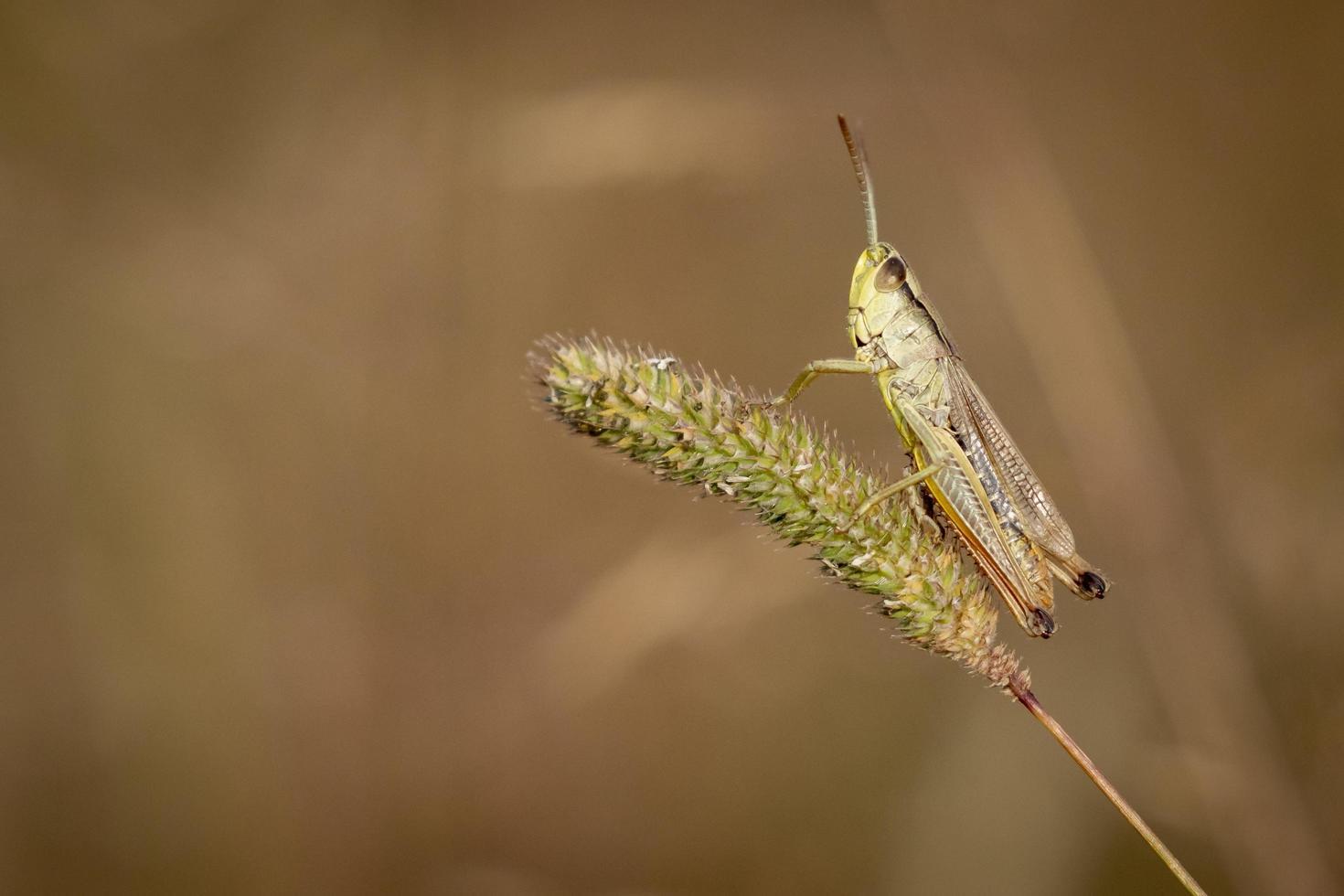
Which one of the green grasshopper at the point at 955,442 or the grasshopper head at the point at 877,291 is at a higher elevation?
the grasshopper head at the point at 877,291

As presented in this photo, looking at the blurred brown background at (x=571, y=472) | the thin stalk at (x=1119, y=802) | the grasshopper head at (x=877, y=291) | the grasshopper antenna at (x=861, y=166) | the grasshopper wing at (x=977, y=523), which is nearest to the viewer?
the thin stalk at (x=1119, y=802)

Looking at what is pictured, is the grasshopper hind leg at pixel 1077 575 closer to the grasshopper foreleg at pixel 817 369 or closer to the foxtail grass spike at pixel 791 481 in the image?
the foxtail grass spike at pixel 791 481

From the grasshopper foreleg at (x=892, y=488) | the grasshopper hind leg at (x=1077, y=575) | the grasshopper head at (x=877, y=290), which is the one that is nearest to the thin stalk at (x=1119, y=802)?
the grasshopper foreleg at (x=892, y=488)

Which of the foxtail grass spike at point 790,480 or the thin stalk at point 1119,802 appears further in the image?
the foxtail grass spike at point 790,480

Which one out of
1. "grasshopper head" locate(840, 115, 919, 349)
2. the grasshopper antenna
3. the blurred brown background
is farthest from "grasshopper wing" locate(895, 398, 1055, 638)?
the blurred brown background

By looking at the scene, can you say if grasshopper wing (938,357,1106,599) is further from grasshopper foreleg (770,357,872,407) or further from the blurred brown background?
the blurred brown background

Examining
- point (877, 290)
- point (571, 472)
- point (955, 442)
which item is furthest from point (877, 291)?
point (571, 472)

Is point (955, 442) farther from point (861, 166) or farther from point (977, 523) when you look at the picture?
point (861, 166)
